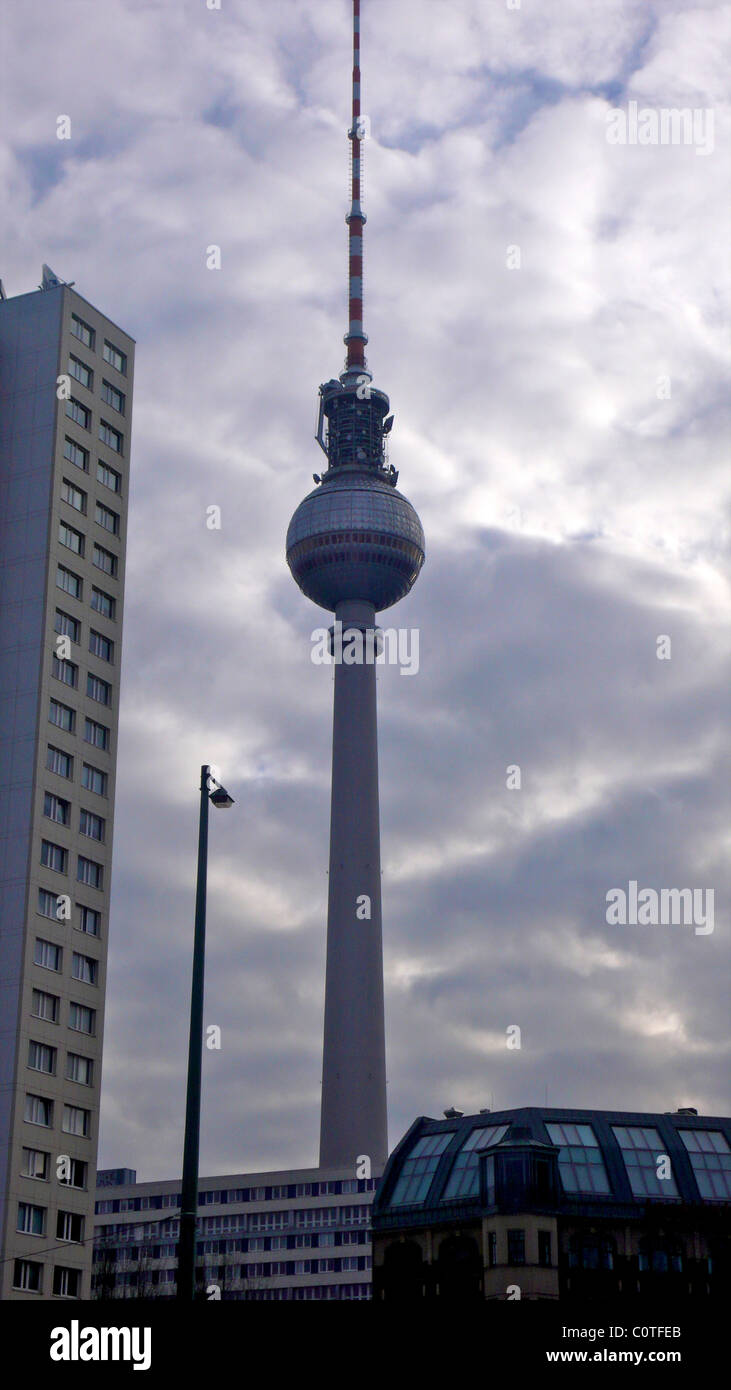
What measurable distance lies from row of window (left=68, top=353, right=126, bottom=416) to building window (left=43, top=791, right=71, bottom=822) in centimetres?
2632

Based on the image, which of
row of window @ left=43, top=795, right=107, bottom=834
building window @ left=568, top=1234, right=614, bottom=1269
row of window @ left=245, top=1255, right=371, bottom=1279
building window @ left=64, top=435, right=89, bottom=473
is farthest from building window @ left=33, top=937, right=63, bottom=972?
row of window @ left=245, top=1255, right=371, bottom=1279

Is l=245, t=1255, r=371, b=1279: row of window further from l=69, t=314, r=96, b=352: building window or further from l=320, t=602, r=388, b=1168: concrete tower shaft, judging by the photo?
l=69, t=314, r=96, b=352: building window

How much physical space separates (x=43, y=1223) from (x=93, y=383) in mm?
Answer: 49907

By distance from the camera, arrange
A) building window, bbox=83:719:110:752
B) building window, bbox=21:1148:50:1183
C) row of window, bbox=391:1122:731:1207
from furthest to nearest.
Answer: row of window, bbox=391:1122:731:1207, building window, bbox=83:719:110:752, building window, bbox=21:1148:50:1183

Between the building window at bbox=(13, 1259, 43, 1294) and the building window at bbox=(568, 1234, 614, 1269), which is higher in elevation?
the building window at bbox=(568, 1234, 614, 1269)

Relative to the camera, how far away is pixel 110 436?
10512cm

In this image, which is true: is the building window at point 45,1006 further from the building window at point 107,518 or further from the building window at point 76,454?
the building window at point 76,454

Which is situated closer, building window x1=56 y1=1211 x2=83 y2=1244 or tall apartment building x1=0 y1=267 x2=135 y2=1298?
tall apartment building x1=0 y1=267 x2=135 y2=1298

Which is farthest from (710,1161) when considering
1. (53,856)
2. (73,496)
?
(73,496)

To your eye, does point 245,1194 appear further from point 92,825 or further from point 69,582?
point 69,582

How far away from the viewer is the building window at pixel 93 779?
97.3m

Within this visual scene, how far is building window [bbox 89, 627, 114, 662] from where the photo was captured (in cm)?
10000

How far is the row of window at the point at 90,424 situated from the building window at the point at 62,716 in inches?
710
